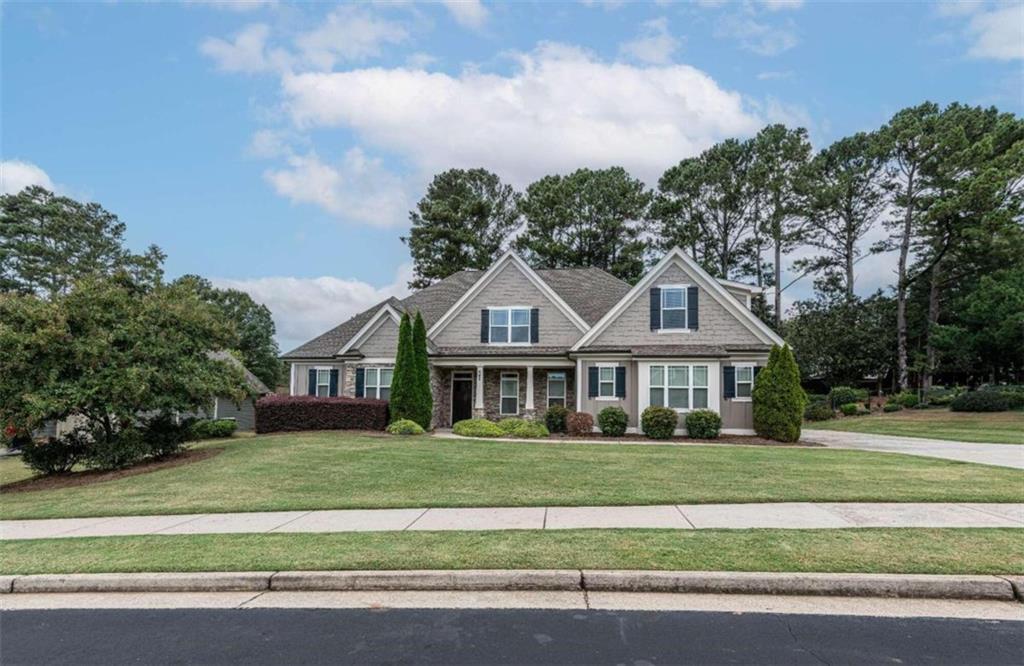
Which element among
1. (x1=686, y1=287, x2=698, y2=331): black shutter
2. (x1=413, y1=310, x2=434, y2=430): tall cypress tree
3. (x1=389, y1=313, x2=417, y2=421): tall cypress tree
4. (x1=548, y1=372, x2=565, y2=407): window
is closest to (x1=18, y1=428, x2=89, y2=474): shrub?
(x1=389, y1=313, x2=417, y2=421): tall cypress tree

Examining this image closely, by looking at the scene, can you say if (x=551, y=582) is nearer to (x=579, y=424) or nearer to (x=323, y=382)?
(x=579, y=424)

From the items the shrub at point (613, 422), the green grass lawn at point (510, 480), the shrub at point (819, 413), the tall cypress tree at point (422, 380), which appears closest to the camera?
the green grass lawn at point (510, 480)

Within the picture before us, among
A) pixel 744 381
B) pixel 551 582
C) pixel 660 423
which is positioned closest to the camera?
pixel 551 582

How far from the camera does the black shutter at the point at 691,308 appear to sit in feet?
70.1

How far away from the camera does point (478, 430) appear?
19.6m

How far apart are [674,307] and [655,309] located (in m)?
0.69

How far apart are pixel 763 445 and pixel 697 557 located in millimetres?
12910

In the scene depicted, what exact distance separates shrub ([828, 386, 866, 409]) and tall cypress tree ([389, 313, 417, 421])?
28.6 m

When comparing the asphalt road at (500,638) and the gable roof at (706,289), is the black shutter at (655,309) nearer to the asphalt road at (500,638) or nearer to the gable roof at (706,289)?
the gable roof at (706,289)

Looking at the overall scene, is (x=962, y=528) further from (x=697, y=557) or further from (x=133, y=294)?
(x=133, y=294)

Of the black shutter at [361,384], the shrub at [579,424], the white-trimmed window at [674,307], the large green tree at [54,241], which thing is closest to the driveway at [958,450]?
the white-trimmed window at [674,307]

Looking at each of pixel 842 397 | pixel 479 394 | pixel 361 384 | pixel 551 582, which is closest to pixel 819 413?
pixel 842 397

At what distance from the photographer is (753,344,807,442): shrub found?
60.4ft

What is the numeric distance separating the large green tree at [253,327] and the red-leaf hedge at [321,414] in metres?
37.0
